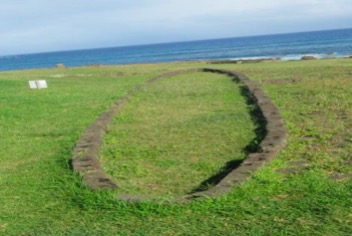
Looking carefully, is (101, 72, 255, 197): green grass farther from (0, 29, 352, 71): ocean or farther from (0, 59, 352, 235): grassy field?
(0, 29, 352, 71): ocean

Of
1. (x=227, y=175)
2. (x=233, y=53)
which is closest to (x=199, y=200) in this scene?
(x=227, y=175)

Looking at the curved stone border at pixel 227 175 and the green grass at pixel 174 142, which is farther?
the green grass at pixel 174 142

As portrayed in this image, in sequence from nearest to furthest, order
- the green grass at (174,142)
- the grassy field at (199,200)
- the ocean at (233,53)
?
the grassy field at (199,200) → the green grass at (174,142) → the ocean at (233,53)

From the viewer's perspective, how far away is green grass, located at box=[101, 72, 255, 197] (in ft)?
16.1

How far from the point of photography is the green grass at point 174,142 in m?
4.91

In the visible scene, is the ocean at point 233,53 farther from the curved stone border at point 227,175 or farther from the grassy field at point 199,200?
the grassy field at point 199,200

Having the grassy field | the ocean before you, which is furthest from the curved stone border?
the ocean

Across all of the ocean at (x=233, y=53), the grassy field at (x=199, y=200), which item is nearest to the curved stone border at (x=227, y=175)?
the grassy field at (x=199, y=200)

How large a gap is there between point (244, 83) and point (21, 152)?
8011 millimetres

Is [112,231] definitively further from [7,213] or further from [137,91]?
[137,91]

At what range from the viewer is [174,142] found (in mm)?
6484

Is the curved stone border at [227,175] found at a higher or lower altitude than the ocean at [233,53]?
higher

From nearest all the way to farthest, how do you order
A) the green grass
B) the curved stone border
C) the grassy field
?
the grassy field
the curved stone border
the green grass

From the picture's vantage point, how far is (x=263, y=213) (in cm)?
364
